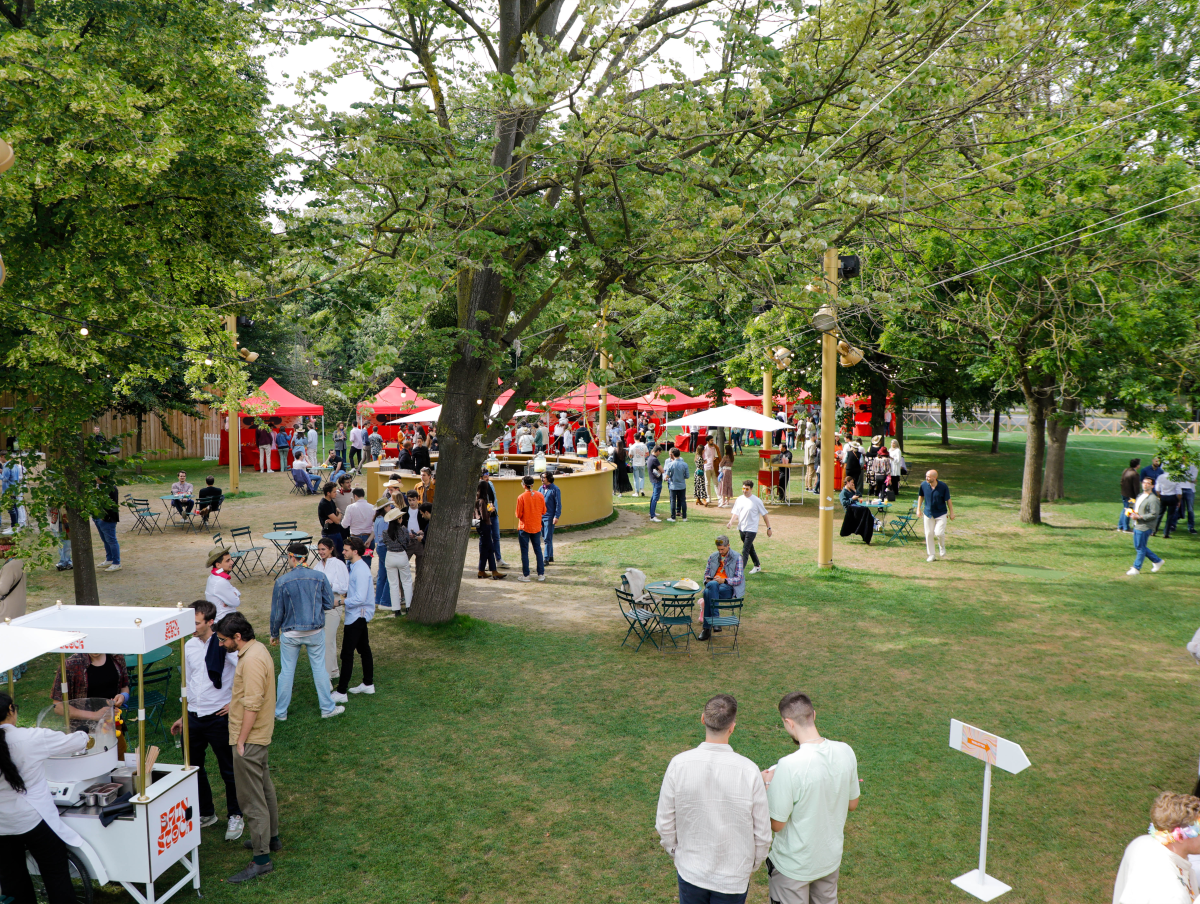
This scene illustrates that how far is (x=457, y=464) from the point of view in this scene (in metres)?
10.7

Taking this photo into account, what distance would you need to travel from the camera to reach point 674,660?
33.1ft

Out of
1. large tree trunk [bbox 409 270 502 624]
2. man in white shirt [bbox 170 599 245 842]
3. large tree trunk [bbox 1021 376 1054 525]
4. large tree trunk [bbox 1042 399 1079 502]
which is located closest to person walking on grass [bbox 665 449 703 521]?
large tree trunk [bbox 1021 376 1054 525]

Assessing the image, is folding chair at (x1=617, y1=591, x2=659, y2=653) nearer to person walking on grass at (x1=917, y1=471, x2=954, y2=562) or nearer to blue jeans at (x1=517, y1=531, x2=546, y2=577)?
blue jeans at (x1=517, y1=531, x2=546, y2=577)

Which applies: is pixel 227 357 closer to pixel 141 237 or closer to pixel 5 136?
pixel 141 237

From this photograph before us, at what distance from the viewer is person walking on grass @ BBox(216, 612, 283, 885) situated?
562cm

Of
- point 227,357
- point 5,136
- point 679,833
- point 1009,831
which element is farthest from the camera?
point 227,357

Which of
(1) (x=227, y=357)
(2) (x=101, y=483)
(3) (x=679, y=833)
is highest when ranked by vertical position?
(1) (x=227, y=357)

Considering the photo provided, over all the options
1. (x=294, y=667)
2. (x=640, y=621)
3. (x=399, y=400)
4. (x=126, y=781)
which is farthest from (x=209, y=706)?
A: (x=399, y=400)

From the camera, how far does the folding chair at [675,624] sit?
34.6ft

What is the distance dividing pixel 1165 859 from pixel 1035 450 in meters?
17.1

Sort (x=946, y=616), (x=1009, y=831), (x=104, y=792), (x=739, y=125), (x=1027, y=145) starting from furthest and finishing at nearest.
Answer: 1. (x=1027, y=145)
2. (x=946, y=616)
3. (x=739, y=125)
4. (x=1009, y=831)
5. (x=104, y=792)

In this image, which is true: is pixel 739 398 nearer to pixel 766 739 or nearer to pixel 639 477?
pixel 639 477

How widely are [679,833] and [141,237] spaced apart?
8.45 metres

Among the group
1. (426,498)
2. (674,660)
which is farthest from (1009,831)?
(426,498)
